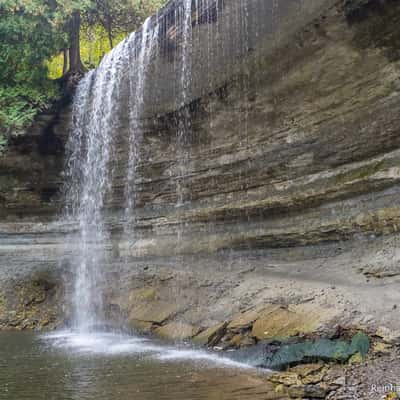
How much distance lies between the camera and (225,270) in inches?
392

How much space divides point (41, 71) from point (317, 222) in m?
9.56

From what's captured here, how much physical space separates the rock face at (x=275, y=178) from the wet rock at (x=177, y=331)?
20 cm

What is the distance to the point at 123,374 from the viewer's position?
224 inches

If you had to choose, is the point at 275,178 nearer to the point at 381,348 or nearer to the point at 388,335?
the point at 388,335

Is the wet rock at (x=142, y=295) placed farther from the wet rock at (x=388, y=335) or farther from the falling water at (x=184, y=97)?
the wet rock at (x=388, y=335)

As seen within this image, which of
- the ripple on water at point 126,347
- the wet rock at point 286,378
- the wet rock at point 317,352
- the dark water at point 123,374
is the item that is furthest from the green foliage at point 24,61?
the wet rock at point 286,378

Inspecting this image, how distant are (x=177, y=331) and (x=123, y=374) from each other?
9.97 feet

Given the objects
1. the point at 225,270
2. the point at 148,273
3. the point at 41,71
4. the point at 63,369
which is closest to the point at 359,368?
the point at 63,369

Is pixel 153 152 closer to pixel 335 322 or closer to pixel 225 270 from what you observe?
pixel 225 270

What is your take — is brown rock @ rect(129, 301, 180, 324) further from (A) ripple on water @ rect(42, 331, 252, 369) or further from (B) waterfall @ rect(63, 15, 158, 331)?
(B) waterfall @ rect(63, 15, 158, 331)

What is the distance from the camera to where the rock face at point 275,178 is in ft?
24.8

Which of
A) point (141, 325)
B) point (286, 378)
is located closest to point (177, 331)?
point (141, 325)

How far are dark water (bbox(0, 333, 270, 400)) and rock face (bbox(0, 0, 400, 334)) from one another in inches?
57.2

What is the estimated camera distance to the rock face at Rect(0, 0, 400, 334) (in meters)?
7.55
